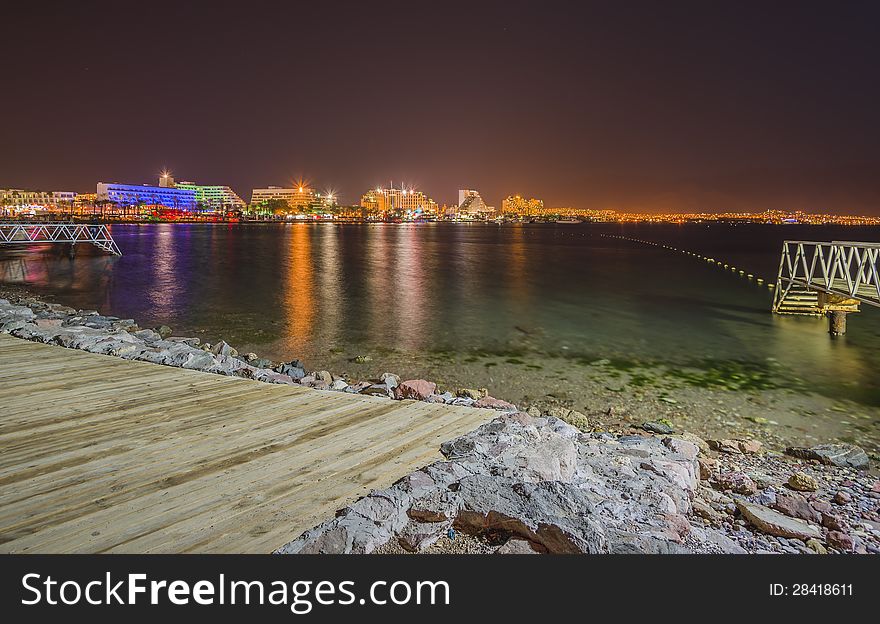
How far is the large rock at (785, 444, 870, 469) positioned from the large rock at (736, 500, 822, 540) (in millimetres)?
3589

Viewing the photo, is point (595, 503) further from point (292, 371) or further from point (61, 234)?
point (61, 234)

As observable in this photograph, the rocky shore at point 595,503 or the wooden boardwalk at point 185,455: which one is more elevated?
the wooden boardwalk at point 185,455

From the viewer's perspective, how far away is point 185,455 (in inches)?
203

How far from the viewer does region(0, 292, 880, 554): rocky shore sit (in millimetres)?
4086

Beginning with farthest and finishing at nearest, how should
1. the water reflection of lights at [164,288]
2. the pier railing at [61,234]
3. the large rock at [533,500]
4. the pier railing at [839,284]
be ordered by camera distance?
the pier railing at [61,234] → the water reflection of lights at [164,288] → the pier railing at [839,284] → the large rock at [533,500]

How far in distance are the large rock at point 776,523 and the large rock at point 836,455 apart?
11.8 ft

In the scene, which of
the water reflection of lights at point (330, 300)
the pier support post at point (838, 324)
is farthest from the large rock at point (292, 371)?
the pier support post at point (838, 324)

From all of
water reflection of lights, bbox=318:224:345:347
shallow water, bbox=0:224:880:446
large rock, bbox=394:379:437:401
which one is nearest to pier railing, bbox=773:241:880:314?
shallow water, bbox=0:224:880:446

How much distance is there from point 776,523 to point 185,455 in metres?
5.37

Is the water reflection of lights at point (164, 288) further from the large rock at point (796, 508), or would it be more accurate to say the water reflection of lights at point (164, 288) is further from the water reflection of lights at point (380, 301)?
the large rock at point (796, 508)

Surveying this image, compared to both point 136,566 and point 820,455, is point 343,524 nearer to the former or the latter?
point 136,566

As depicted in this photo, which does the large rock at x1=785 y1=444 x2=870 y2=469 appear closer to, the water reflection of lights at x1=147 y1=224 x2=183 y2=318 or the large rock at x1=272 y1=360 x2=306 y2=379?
the large rock at x1=272 y1=360 x2=306 y2=379

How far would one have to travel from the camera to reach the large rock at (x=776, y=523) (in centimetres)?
479

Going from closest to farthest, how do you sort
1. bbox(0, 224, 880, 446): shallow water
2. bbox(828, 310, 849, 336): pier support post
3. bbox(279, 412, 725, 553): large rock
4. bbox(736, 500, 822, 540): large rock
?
bbox(279, 412, 725, 553): large rock, bbox(736, 500, 822, 540): large rock, bbox(0, 224, 880, 446): shallow water, bbox(828, 310, 849, 336): pier support post
